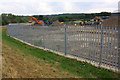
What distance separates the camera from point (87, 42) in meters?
6.29

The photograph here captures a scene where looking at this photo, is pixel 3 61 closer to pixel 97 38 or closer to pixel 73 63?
pixel 73 63

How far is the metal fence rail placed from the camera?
536cm

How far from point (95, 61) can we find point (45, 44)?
4127 mm

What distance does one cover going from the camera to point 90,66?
5.50 m

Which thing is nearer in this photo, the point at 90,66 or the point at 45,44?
the point at 90,66

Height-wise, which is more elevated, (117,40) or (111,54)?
(117,40)

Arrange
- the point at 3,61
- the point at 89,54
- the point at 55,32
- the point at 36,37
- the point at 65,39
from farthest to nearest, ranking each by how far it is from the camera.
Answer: the point at 36,37
the point at 55,32
the point at 65,39
the point at 89,54
the point at 3,61

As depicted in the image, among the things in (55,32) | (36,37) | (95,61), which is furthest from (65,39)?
(36,37)

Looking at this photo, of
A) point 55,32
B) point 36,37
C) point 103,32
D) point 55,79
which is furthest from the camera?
point 36,37

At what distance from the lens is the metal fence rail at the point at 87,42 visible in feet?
17.6

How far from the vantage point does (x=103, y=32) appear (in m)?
5.53

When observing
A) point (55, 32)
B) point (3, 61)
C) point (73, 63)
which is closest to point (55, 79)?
point (3, 61)

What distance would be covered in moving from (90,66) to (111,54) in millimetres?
829

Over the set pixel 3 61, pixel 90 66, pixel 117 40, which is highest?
pixel 117 40
